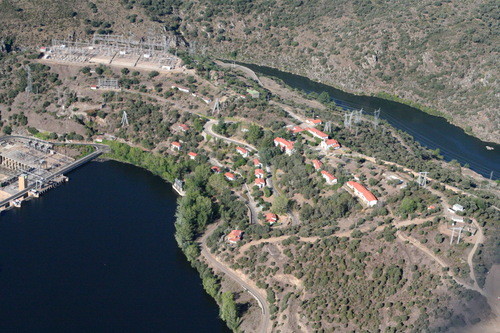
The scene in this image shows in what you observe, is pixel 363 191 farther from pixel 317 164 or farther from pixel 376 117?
pixel 376 117

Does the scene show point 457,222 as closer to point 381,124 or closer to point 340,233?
point 340,233

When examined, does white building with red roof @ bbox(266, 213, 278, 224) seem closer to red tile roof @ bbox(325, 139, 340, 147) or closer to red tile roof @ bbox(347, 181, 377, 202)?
red tile roof @ bbox(347, 181, 377, 202)

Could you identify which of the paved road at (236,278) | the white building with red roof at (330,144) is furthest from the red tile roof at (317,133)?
the paved road at (236,278)

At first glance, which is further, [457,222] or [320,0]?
[320,0]

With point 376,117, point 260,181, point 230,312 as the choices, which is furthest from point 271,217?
point 376,117

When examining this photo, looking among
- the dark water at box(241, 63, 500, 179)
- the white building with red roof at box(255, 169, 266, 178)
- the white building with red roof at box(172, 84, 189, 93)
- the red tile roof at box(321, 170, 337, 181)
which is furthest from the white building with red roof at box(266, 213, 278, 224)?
the dark water at box(241, 63, 500, 179)

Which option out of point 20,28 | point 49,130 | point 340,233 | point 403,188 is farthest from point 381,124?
point 20,28
